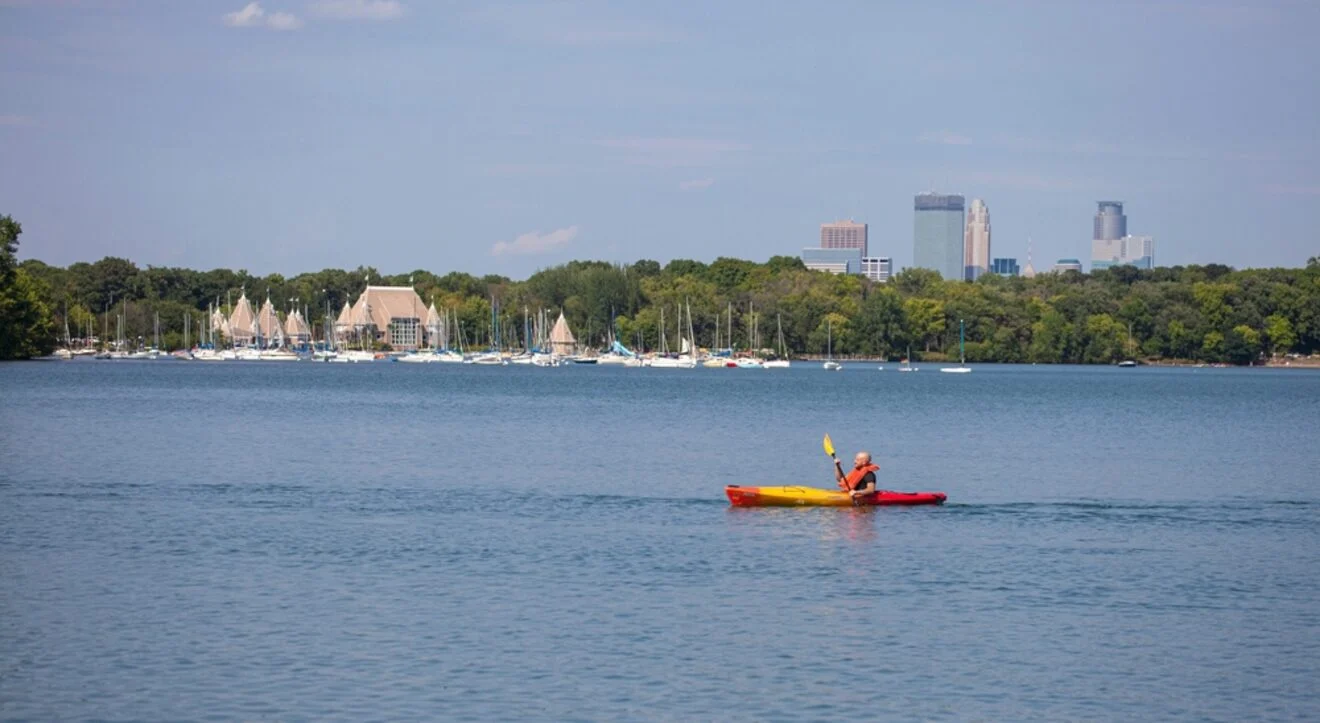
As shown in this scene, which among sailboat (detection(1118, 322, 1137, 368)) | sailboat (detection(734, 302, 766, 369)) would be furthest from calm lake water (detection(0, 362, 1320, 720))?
sailboat (detection(1118, 322, 1137, 368))

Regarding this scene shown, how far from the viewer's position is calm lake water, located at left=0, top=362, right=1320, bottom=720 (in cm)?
1888

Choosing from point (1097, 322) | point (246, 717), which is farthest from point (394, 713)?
point (1097, 322)

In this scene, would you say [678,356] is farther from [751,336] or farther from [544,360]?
[544,360]

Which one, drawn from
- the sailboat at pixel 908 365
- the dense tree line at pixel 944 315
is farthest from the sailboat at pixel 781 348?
the sailboat at pixel 908 365

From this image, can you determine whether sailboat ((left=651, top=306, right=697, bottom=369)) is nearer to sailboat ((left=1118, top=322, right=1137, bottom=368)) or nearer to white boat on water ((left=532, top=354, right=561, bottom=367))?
white boat on water ((left=532, top=354, right=561, bottom=367))

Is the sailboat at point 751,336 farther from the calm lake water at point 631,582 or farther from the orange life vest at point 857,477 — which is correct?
the orange life vest at point 857,477

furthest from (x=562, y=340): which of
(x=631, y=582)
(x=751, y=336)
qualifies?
(x=631, y=582)

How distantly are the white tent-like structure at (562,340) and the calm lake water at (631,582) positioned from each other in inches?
5235

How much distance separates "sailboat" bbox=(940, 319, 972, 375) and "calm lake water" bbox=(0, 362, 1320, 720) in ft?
370

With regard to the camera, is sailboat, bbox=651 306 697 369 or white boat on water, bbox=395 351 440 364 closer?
sailboat, bbox=651 306 697 369

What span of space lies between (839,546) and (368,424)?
125 ft

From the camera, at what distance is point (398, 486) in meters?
40.2

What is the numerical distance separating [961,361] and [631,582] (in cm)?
16092

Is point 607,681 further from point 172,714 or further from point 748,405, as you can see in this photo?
point 748,405
